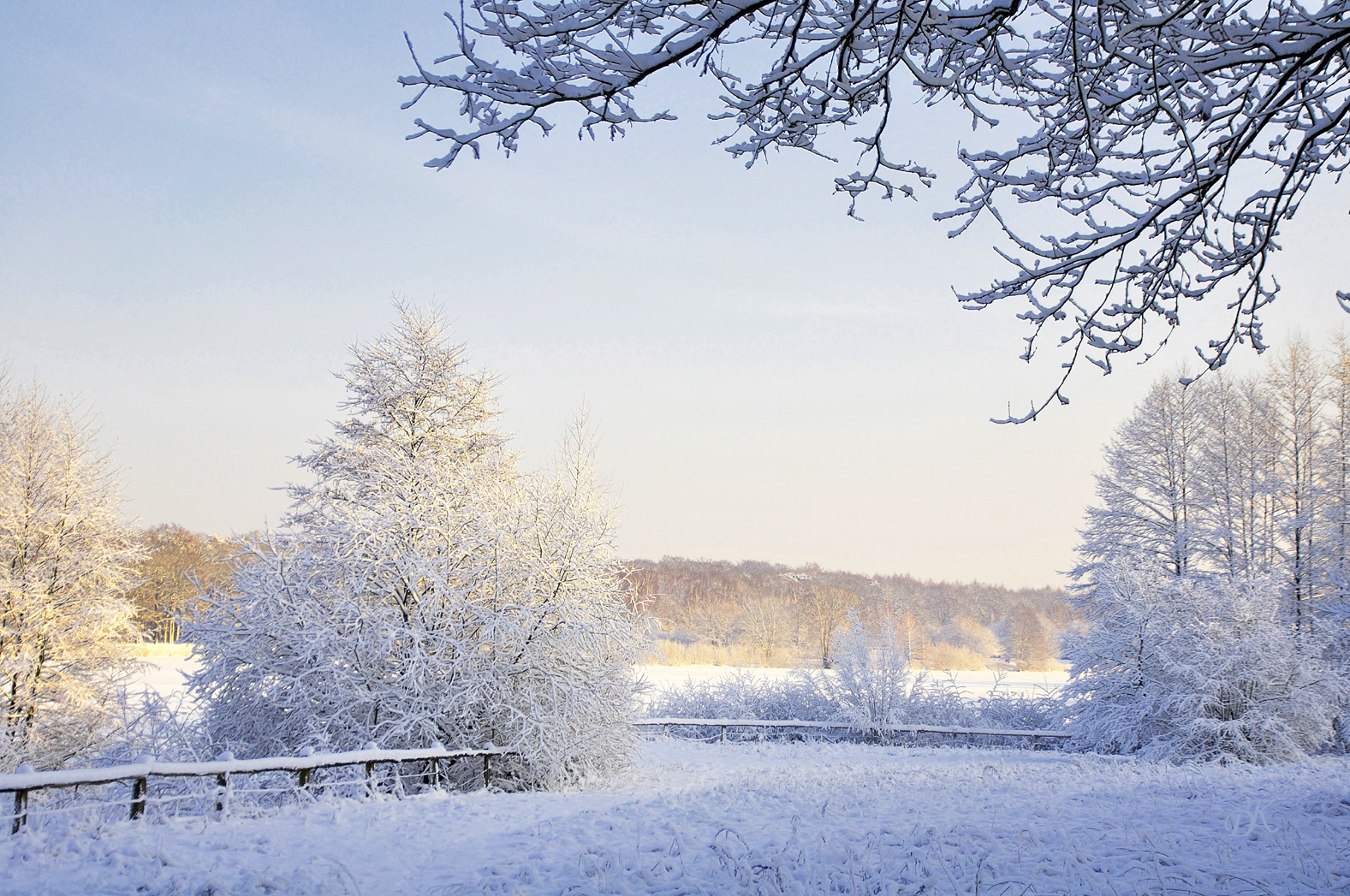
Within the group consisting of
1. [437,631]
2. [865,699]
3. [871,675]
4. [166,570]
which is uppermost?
[437,631]

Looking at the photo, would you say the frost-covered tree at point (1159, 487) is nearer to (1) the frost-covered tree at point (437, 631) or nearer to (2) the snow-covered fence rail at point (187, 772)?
(1) the frost-covered tree at point (437, 631)

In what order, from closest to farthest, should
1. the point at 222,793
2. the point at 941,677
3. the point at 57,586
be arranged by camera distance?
1. the point at 222,793
2. the point at 57,586
3. the point at 941,677

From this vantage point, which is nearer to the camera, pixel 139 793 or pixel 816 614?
pixel 139 793

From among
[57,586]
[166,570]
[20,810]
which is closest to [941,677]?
[57,586]

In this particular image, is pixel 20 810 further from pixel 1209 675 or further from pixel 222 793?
pixel 1209 675

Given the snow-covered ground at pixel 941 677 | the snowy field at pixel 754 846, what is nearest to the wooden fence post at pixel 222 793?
the snowy field at pixel 754 846

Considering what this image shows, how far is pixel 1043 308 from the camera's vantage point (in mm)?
4758

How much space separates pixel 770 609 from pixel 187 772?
59.2 m

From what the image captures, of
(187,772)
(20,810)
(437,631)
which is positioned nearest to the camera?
(20,810)

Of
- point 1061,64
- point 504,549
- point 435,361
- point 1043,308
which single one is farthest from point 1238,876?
point 435,361

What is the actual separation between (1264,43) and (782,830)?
6.02m

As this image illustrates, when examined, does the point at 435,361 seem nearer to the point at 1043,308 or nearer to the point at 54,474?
the point at 54,474

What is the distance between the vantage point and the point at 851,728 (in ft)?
69.6

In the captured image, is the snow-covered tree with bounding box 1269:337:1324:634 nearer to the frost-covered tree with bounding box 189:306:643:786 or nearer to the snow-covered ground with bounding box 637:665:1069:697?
the snow-covered ground with bounding box 637:665:1069:697
